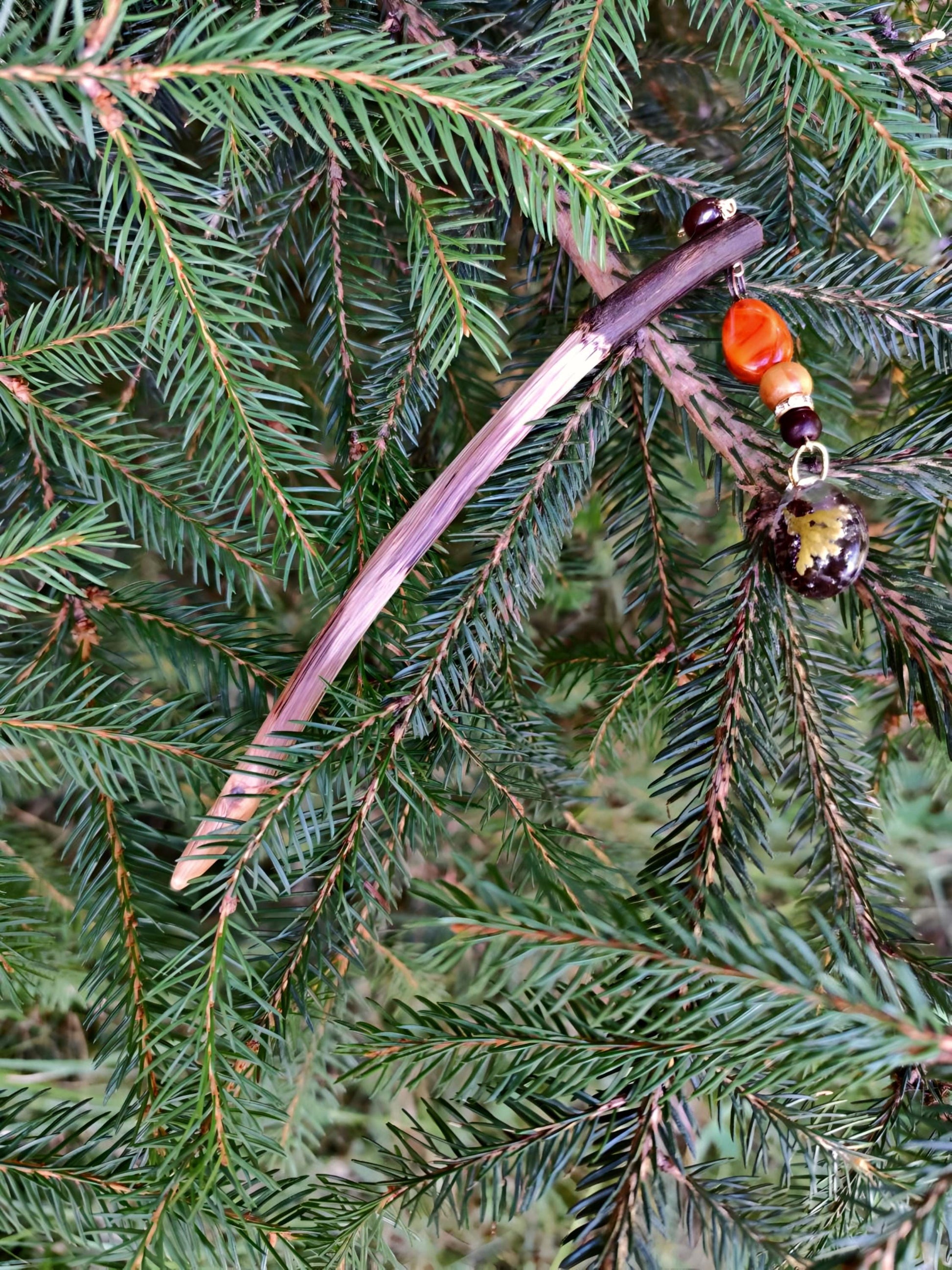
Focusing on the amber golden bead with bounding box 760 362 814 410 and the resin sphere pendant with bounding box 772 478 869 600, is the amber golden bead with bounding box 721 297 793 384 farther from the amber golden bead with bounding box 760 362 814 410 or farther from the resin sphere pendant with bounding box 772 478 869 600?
the resin sphere pendant with bounding box 772 478 869 600

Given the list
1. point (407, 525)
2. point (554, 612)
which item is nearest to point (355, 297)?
point (407, 525)

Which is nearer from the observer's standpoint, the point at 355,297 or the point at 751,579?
the point at 751,579

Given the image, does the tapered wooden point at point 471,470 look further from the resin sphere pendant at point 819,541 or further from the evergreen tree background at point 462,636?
the resin sphere pendant at point 819,541

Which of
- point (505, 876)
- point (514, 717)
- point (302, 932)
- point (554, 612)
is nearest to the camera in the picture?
point (302, 932)


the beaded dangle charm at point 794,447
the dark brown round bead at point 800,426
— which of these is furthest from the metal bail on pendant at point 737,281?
the dark brown round bead at point 800,426

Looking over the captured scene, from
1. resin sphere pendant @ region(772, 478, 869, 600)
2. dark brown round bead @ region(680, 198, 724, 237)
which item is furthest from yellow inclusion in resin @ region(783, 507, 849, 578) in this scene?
dark brown round bead @ region(680, 198, 724, 237)

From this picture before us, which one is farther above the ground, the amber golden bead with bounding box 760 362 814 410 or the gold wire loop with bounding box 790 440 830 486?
the amber golden bead with bounding box 760 362 814 410

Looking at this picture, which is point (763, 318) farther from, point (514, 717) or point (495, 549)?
point (514, 717)
